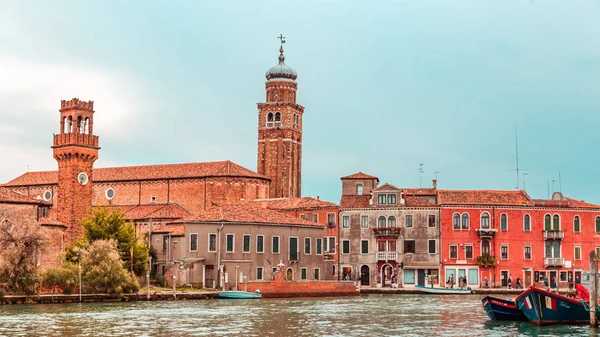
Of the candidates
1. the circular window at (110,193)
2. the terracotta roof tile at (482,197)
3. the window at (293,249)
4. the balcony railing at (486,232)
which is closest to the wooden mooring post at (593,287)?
the window at (293,249)

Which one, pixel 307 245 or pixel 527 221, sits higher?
pixel 527 221

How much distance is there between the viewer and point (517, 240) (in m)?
72.0

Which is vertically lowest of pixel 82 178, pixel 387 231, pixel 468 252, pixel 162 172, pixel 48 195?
pixel 468 252

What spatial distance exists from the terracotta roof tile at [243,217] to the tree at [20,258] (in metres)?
13.5

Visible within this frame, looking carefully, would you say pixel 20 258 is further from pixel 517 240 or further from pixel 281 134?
pixel 281 134

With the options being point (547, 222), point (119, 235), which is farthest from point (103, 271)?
point (547, 222)

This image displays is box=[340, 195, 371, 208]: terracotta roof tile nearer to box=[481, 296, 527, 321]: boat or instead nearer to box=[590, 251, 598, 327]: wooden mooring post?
box=[481, 296, 527, 321]: boat

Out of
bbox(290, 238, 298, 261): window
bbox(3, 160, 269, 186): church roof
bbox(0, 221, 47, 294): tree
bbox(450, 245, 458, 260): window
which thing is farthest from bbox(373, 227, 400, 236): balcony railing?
bbox(0, 221, 47, 294): tree

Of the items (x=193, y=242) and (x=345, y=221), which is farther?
(x=345, y=221)

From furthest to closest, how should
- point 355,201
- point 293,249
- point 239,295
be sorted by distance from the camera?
point 355,201 < point 293,249 < point 239,295

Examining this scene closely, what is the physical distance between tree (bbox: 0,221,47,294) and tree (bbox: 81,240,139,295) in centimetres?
340

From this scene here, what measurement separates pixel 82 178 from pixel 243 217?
14.0m

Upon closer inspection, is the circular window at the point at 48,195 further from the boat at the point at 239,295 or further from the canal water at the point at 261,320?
the canal water at the point at 261,320

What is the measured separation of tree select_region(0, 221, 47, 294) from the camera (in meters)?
51.0
